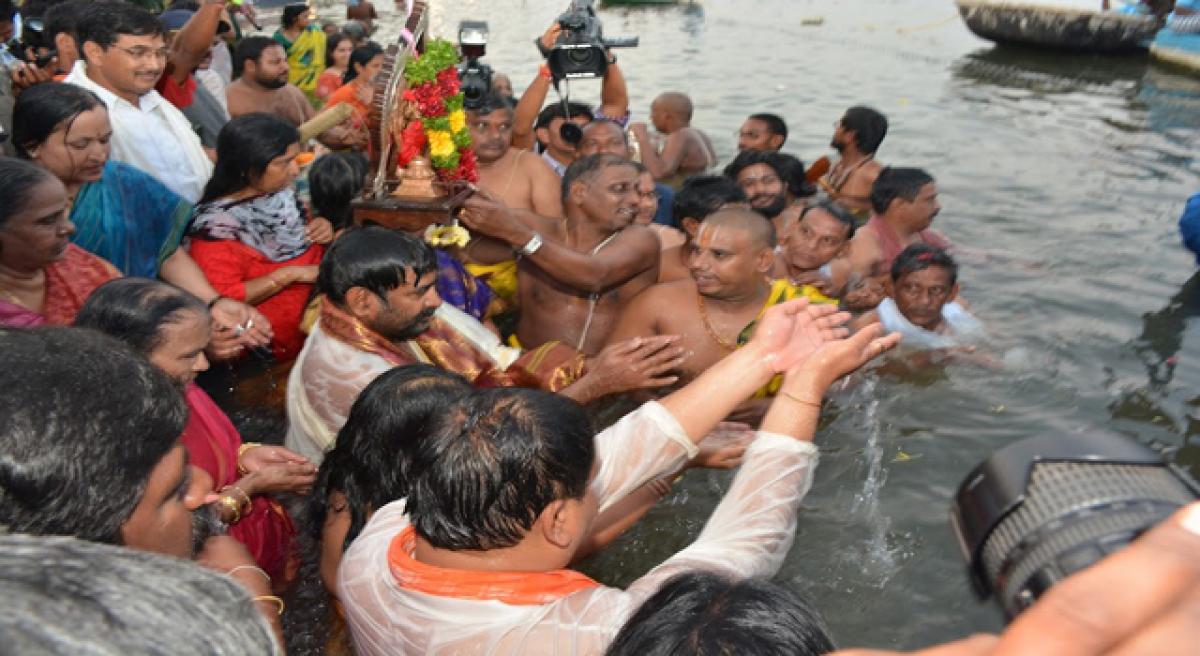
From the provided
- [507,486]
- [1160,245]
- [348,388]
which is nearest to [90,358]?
[507,486]

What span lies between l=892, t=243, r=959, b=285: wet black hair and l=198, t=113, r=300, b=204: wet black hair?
332 cm

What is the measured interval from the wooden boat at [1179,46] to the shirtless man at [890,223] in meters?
13.5

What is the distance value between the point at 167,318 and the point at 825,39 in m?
21.7

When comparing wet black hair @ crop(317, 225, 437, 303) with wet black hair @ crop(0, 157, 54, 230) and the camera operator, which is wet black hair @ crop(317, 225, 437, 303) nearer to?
wet black hair @ crop(0, 157, 54, 230)

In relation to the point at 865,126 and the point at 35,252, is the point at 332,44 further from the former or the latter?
the point at 35,252

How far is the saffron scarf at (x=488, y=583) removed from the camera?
1767 millimetres

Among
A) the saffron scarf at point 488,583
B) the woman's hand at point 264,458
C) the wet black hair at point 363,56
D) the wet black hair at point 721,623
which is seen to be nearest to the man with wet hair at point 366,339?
the woman's hand at point 264,458

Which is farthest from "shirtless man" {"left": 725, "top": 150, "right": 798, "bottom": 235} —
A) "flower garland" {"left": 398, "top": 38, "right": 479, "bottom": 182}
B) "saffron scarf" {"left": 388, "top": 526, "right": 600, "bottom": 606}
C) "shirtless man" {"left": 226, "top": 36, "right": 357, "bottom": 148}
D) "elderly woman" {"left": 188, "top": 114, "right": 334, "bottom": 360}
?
"saffron scarf" {"left": 388, "top": 526, "right": 600, "bottom": 606}

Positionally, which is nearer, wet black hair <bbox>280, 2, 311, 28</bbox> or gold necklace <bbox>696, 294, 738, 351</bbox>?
gold necklace <bbox>696, 294, 738, 351</bbox>

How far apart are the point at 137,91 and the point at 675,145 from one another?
16.4 feet

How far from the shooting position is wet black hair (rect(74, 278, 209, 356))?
272cm

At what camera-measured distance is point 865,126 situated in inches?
295

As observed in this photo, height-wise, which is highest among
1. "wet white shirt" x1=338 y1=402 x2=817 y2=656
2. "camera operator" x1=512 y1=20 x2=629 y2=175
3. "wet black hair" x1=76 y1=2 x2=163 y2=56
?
"wet black hair" x1=76 y1=2 x2=163 y2=56

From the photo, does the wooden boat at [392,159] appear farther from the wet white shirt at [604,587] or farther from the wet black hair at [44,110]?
the wet white shirt at [604,587]
